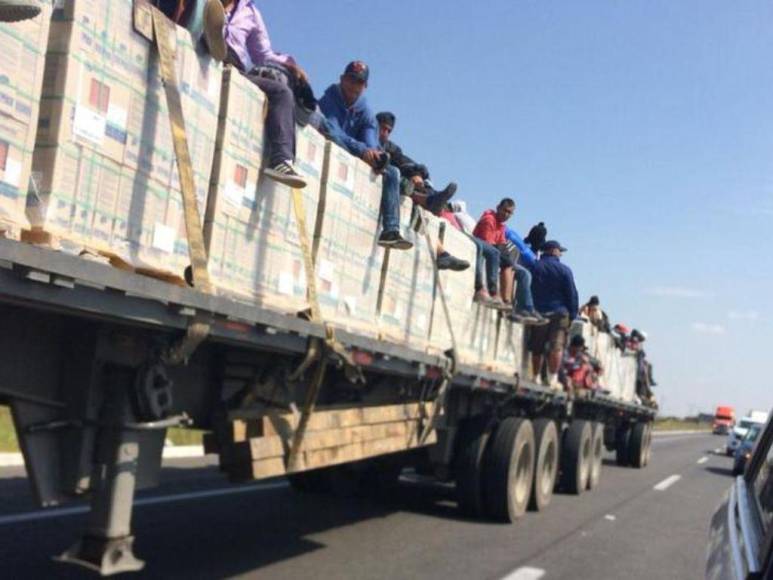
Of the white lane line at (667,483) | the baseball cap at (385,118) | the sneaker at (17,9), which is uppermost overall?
the baseball cap at (385,118)

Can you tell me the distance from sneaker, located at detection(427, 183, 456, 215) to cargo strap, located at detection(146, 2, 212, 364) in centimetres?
389

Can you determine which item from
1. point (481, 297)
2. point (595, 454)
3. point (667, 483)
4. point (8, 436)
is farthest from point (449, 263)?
point (667, 483)

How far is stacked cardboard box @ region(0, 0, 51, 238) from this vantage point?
3.45 metres

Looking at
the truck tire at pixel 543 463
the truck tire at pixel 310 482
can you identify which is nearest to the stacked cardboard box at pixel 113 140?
the truck tire at pixel 310 482

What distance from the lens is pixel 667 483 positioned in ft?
60.9

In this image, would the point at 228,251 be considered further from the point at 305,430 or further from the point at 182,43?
the point at 305,430

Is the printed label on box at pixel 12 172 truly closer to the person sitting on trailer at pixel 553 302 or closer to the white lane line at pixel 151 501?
the white lane line at pixel 151 501

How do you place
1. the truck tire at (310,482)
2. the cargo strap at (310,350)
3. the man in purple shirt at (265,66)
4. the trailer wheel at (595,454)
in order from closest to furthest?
1. the man in purple shirt at (265,66)
2. the cargo strap at (310,350)
3. the truck tire at (310,482)
4. the trailer wheel at (595,454)

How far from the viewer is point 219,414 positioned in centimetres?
545

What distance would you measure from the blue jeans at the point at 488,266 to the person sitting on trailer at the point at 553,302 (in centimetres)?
236

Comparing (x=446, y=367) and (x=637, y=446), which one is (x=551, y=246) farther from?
(x=637, y=446)

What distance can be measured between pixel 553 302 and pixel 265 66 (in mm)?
7425

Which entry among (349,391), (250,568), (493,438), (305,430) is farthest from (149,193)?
(493,438)

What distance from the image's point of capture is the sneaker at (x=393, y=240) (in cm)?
665
